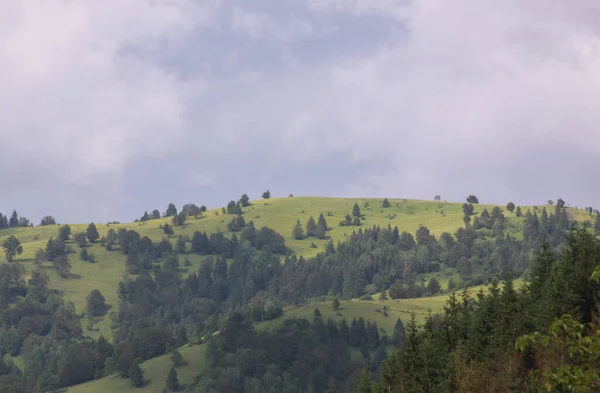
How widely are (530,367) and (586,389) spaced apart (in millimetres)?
64744

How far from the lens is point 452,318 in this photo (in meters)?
107

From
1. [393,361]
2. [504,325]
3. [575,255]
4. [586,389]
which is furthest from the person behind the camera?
[393,361]

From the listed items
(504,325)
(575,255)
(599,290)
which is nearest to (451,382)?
(504,325)

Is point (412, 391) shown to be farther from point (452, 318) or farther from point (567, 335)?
point (567, 335)

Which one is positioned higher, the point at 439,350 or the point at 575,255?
the point at 575,255

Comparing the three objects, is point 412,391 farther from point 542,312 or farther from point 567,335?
point 567,335

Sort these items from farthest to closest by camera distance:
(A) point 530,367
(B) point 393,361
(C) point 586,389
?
1. (B) point 393,361
2. (A) point 530,367
3. (C) point 586,389

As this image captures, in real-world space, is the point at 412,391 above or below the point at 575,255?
below

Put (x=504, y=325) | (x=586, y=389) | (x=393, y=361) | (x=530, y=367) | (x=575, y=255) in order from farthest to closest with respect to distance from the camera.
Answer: (x=393, y=361) → (x=575, y=255) → (x=504, y=325) → (x=530, y=367) → (x=586, y=389)

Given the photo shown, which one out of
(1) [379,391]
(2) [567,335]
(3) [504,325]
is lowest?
(1) [379,391]

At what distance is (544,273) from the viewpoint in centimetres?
10806

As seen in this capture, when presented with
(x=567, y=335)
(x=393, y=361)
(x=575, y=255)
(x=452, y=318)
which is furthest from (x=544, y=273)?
(x=567, y=335)

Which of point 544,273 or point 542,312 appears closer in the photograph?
point 542,312

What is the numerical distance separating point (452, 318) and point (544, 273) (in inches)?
484
